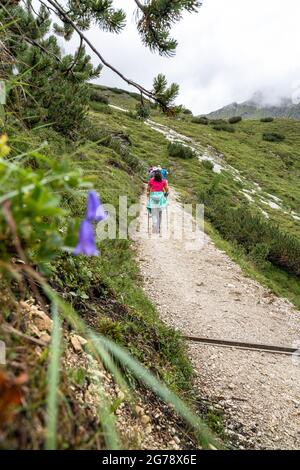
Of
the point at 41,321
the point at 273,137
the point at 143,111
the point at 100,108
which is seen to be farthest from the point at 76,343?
the point at 273,137

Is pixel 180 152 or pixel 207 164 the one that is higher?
pixel 180 152

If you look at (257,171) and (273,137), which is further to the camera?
(273,137)

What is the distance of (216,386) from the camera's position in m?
5.75

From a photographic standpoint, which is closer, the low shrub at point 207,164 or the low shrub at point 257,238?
the low shrub at point 257,238

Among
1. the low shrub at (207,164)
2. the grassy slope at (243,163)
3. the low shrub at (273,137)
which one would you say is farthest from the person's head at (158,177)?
the low shrub at (273,137)

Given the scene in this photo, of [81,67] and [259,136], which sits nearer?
[81,67]

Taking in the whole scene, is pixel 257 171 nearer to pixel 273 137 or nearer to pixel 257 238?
pixel 273 137

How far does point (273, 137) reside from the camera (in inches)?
1861

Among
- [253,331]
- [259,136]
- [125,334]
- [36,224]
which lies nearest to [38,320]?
[36,224]

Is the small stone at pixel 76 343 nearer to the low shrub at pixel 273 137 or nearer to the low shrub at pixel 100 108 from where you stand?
the low shrub at pixel 100 108

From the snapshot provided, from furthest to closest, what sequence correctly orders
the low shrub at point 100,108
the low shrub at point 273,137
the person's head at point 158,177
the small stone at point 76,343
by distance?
the low shrub at point 273,137, the low shrub at point 100,108, the person's head at point 158,177, the small stone at point 76,343

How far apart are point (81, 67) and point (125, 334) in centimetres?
601

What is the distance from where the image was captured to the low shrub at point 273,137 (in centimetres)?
4703
